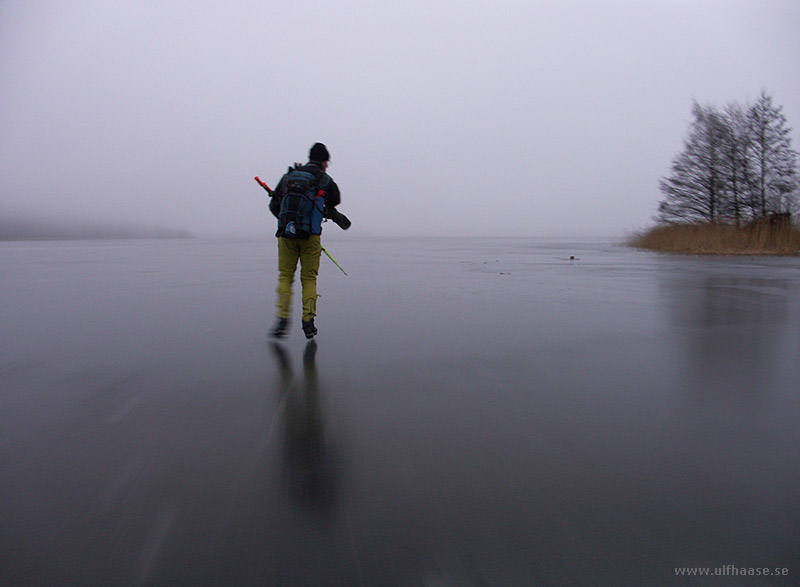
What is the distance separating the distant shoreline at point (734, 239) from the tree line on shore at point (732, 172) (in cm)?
129

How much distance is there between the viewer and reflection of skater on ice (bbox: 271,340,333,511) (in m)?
1.93

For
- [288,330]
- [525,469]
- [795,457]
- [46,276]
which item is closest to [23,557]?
[525,469]

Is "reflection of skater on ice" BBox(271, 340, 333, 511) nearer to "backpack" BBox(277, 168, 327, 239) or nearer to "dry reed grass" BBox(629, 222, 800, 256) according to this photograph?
"backpack" BBox(277, 168, 327, 239)

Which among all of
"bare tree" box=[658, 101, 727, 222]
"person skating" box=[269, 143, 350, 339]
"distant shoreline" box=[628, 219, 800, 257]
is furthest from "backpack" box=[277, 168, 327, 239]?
"bare tree" box=[658, 101, 727, 222]

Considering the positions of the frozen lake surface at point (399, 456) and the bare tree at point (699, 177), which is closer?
the frozen lake surface at point (399, 456)

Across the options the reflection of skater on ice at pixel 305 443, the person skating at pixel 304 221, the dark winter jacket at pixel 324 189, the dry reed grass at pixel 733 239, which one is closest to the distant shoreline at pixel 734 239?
the dry reed grass at pixel 733 239

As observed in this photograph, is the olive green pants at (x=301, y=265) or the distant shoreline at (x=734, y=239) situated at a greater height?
the distant shoreline at (x=734, y=239)

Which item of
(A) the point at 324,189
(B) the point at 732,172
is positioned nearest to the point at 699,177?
(B) the point at 732,172

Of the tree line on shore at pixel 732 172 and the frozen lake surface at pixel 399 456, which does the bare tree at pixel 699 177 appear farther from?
the frozen lake surface at pixel 399 456

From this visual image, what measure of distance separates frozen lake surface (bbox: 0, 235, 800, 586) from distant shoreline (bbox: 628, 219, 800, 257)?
2178cm

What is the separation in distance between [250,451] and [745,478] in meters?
2.26

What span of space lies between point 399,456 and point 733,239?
27.4 meters

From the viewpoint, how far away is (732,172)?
1044 inches

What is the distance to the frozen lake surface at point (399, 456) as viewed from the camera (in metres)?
1.54
